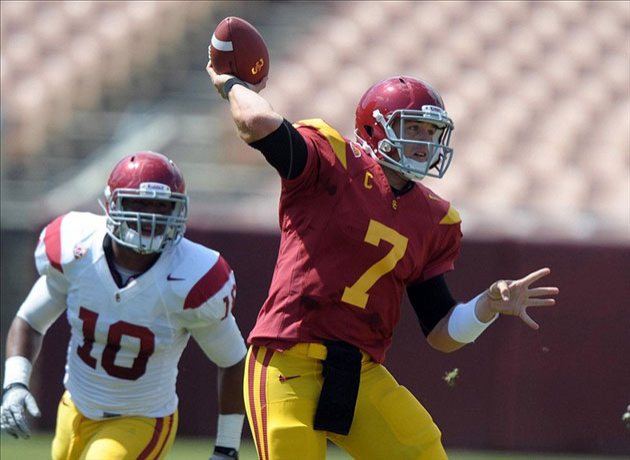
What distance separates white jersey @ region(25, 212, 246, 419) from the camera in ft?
12.4

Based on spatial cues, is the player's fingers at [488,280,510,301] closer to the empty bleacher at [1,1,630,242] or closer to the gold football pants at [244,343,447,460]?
the gold football pants at [244,343,447,460]

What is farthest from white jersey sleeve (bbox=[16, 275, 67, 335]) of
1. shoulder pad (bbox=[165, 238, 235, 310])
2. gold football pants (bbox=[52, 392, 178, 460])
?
shoulder pad (bbox=[165, 238, 235, 310])

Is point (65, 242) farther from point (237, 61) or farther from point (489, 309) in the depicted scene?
point (489, 309)

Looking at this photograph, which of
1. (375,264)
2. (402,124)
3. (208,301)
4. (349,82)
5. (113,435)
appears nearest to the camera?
(375,264)

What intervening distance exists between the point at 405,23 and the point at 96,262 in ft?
20.6

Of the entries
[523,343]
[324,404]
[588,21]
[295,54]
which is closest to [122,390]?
[324,404]

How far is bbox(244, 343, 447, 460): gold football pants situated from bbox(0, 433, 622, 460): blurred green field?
2756 millimetres

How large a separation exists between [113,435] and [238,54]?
Answer: 122 centimetres

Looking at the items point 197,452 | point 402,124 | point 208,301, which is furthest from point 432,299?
point 197,452

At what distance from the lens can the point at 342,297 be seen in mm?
3248

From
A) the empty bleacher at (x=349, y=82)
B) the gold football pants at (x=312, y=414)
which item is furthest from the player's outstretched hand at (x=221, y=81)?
the empty bleacher at (x=349, y=82)

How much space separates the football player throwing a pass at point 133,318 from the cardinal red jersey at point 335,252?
22.4 inches

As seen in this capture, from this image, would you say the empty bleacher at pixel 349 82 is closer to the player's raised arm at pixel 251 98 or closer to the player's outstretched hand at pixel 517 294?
the player's raised arm at pixel 251 98

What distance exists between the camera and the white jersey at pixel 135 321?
3.78 m
